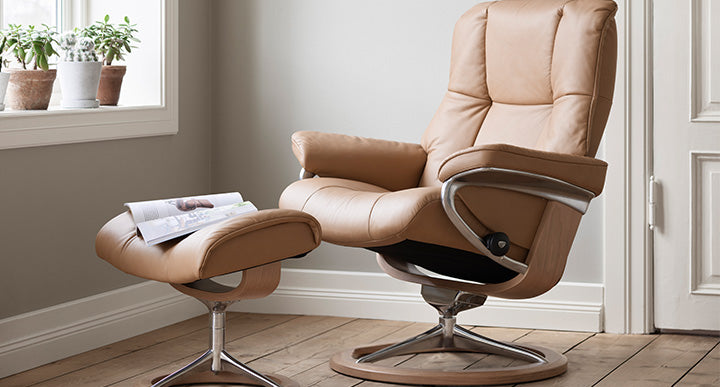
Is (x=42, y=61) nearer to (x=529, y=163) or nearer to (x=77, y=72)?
(x=77, y=72)

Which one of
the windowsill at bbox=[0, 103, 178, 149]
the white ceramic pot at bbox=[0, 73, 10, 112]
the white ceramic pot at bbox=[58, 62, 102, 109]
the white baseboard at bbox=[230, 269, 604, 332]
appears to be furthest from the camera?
the white baseboard at bbox=[230, 269, 604, 332]

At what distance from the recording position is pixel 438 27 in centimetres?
342

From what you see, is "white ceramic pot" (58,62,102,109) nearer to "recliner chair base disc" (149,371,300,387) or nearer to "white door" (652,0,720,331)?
"recliner chair base disc" (149,371,300,387)

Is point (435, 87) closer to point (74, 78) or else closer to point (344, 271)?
point (344, 271)

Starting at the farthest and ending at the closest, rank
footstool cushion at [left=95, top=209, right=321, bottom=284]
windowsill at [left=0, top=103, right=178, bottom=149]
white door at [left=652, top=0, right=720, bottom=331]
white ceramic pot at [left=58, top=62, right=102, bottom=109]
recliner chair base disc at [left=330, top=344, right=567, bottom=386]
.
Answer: white door at [left=652, top=0, right=720, bottom=331] → white ceramic pot at [left=58, top=62, right=102, bottom=109] → windowsill at [left=0, top=103, right=178, bottom=149] → recliner chair base disc at [left=330, top=344, right=567, bottom=386] → footstool cushion at [left=95, top=209, right=321, bottom=284]

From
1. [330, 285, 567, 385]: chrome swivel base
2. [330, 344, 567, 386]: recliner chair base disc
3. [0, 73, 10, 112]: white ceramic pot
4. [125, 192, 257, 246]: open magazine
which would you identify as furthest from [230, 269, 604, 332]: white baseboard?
[0, 73, 10, 112]: white ceramic pot

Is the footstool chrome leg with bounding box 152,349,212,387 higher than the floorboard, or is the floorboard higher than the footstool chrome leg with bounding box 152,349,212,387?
the footstool chrome leg with bounding box 152,349,212,387

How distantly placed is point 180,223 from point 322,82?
1.38m

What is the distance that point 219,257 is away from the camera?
2146mm

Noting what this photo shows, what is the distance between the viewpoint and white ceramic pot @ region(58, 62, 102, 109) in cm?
306

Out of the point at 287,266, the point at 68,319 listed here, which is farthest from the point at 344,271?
the point at 68,319

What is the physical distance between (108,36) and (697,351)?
6.96 feet

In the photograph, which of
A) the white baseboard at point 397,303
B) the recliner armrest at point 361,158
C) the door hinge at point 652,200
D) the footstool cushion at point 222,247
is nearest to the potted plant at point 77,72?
the recliner armrest at point 361,158

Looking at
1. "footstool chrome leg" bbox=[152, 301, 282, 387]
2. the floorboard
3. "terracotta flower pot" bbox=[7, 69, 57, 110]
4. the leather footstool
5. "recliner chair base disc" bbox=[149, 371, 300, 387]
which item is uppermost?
"terracotta flower pot" bbox=[7, 69, 57, 110]
